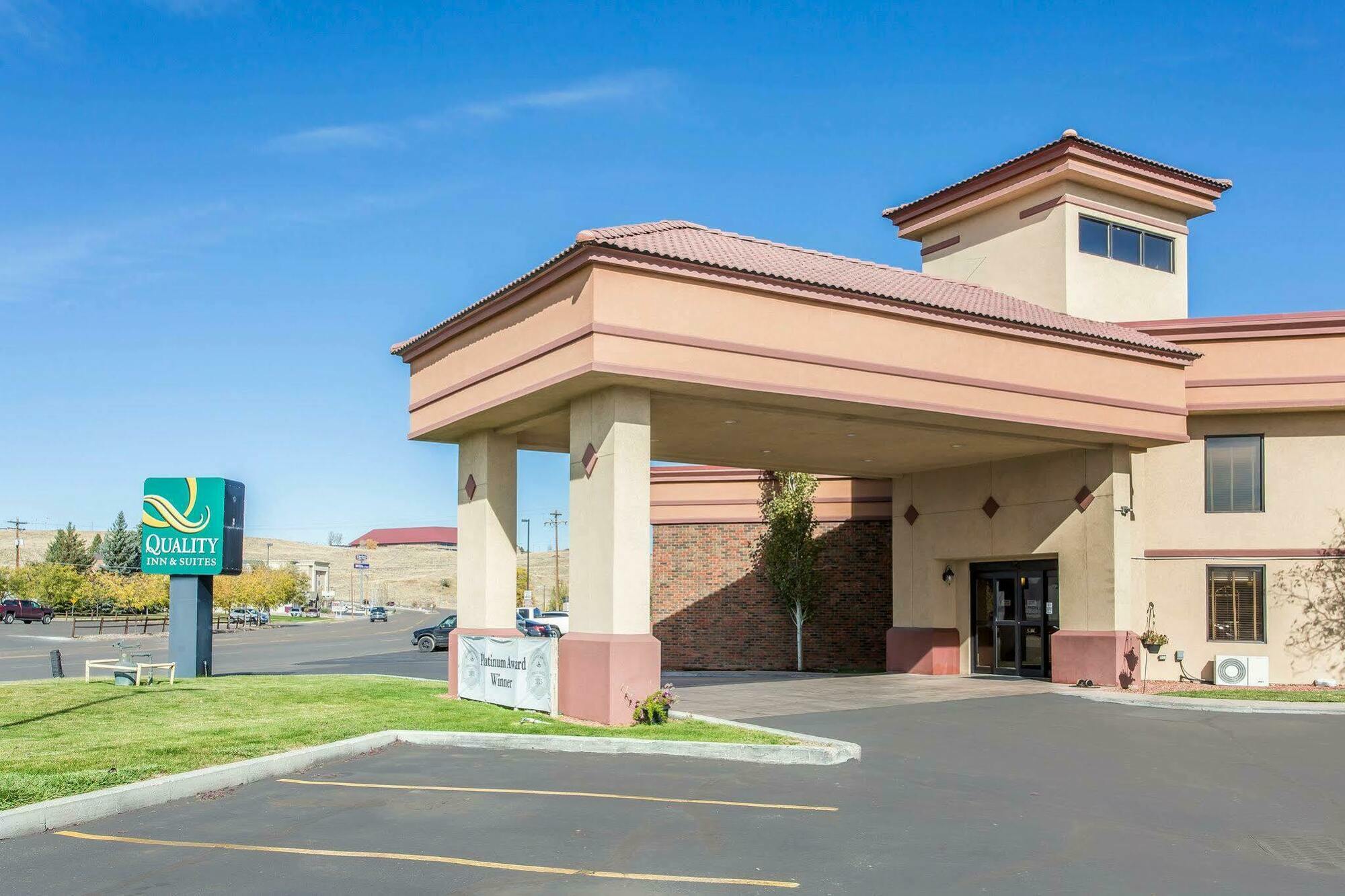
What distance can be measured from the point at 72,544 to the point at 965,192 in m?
104

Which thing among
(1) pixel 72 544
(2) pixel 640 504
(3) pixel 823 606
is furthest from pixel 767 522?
(1) pixel 72 544

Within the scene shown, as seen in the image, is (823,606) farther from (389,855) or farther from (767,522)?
(389,855)

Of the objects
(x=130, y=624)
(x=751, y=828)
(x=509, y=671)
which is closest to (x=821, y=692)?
(x=509, y=671)

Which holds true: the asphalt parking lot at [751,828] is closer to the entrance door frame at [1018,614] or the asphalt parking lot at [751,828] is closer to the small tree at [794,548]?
the entrance door frame at [1018,614]

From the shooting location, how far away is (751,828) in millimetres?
10484

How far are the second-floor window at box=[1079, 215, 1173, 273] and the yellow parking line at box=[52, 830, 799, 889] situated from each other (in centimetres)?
2153

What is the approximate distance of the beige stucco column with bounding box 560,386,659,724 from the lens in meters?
17.1

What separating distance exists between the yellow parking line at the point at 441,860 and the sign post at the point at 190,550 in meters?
16.1

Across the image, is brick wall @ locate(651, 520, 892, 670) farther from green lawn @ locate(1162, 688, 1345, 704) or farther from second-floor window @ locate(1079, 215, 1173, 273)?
green lawn @ locate(1162, 688, 1345, 704)

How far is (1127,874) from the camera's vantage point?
8.98 metres

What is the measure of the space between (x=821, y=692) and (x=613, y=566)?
8249 mm

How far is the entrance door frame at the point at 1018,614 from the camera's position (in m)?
25.7

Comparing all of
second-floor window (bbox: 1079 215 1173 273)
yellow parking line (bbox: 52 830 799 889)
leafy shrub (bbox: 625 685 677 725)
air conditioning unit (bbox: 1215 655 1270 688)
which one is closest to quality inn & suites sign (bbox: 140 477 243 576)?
leafy shrub (bbox: 625 685 677 725)

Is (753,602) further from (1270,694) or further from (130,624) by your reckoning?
(130,624)
